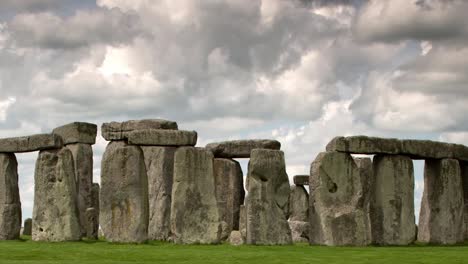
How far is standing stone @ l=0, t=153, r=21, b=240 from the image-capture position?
31.0 meters

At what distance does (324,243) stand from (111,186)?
5.94 meters

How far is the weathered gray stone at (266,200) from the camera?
90.8 ft

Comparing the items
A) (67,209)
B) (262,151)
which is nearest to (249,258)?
(262,151)

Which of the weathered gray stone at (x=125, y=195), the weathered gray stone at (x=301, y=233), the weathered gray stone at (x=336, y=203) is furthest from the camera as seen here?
the weathered gray stone at (x=301, y=233)

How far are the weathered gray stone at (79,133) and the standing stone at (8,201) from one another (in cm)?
219

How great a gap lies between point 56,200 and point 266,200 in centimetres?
591

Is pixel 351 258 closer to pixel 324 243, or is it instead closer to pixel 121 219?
pixel 324 243

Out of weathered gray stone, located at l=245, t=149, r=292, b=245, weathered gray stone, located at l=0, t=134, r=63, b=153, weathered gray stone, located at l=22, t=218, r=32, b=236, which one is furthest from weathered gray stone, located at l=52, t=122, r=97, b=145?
weathered gray stone, located at l=245, t=149, r=292, b=245

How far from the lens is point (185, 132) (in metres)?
28.6

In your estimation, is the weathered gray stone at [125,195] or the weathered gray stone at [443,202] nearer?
the weathered gray stone at [125,195]

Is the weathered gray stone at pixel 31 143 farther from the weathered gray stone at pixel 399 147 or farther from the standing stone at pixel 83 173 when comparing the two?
the weathered gray stone at pixel 399 147

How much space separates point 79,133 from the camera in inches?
1287

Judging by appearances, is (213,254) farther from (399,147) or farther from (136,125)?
(136,125)

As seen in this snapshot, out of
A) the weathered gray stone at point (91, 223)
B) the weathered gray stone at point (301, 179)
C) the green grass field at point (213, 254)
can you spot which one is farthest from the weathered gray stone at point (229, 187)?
the green grass field at point (213, 254)
